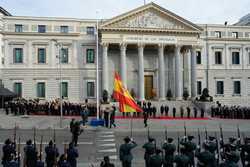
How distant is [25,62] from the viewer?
2299 inches

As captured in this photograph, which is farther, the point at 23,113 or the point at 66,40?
the point at 66,40

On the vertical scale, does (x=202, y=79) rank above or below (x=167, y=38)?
below

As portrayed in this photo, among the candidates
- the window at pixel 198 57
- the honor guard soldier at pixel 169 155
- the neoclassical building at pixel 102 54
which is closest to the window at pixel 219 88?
the neoclassical building at pixel 102 54

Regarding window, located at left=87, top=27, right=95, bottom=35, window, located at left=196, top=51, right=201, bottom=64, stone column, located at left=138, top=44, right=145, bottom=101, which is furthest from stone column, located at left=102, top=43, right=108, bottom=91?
window, located at left=196, top=51, right=201, bottom=64

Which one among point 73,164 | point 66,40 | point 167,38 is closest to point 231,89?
point 167,38

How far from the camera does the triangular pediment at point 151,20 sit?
185 feet

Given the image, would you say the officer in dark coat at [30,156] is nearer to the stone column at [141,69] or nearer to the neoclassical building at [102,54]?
the neoclassical building at [102,54]

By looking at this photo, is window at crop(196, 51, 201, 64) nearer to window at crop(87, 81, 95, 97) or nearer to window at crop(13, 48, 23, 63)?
window at crop(87, 81, 95, 97)

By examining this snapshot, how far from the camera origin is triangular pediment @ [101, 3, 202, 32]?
5625 cm

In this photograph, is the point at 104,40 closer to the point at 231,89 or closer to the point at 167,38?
the point at 167,38

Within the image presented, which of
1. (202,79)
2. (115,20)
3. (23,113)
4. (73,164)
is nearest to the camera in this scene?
(73,164)

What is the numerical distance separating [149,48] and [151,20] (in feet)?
17.1

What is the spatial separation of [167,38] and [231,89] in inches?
617

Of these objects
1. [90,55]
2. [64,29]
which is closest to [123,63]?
[90,55]
